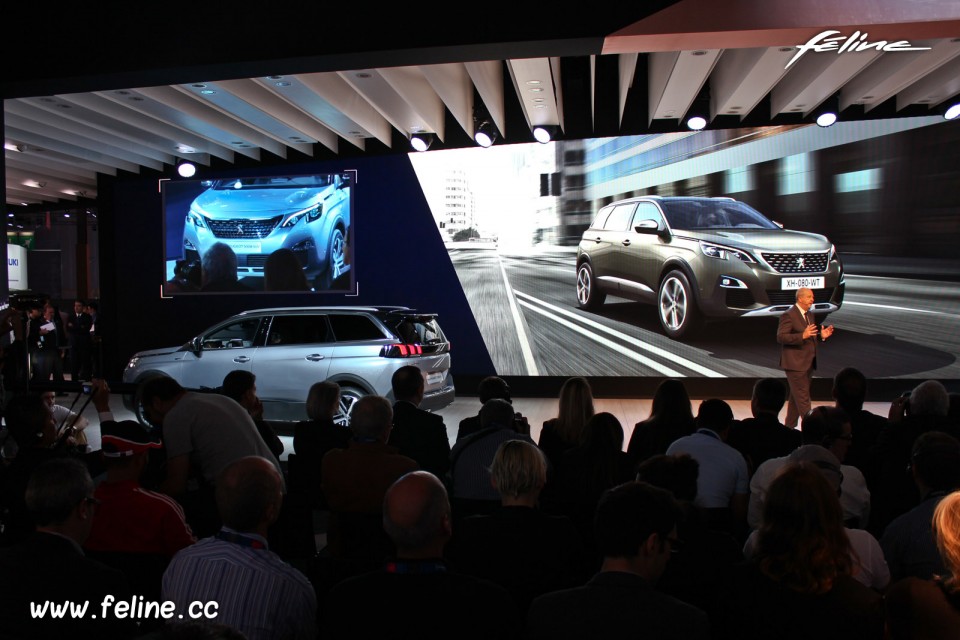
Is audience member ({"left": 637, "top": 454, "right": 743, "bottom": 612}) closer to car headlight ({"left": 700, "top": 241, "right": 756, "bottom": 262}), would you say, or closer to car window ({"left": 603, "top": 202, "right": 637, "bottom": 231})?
car headlight ({"left": 700, "top": 241, "right": 756, "bottom": 262})

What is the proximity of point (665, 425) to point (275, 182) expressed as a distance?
9531 mm

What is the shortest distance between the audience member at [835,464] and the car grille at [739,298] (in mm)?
6596

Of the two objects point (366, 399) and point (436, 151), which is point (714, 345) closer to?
point (436, 151)

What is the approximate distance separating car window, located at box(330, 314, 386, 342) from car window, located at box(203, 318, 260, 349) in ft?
3.61

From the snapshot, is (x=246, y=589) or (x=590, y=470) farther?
(x=590, y=470)

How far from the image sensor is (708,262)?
34.4 feet

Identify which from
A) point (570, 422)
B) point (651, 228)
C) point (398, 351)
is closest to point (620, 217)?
point (651, 228)

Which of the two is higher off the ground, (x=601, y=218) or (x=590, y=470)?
(x=601, y=218)

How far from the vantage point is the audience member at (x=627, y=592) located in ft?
6.21

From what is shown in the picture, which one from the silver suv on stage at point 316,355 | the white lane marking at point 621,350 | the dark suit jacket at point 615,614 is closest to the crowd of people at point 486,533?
the dark suit jacket at point 615,614

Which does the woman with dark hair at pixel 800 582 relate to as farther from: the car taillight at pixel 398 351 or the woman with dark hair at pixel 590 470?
the car taillight at pixel 398 351

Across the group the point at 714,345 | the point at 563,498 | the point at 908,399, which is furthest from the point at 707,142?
the point at 563,498

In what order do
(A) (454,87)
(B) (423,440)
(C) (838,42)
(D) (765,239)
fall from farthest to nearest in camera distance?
(D) (765,239) < (A) (454,87) < (C) (838,42) < (B) (423,440)

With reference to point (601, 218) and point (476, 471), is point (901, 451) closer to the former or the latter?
point (476, 471)
